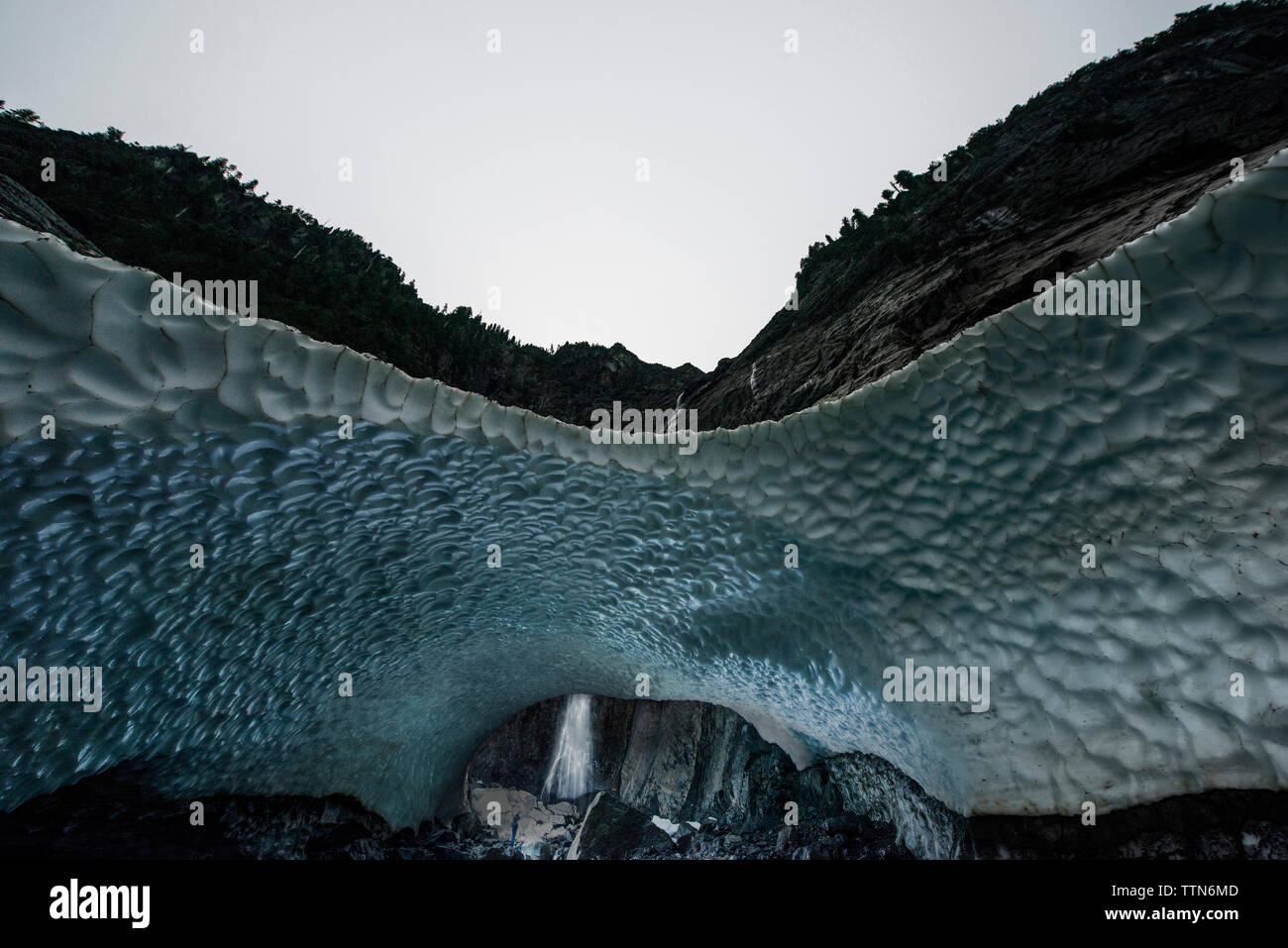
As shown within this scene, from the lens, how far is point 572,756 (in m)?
11.8

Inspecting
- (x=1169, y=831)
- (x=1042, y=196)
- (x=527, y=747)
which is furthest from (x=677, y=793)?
(x=1042, y=196)

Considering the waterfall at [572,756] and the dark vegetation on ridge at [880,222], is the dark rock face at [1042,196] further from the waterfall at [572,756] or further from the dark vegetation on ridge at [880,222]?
the waterfall at [572,756]

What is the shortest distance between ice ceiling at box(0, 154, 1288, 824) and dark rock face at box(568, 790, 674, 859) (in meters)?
5.45

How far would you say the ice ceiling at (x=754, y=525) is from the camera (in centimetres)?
215

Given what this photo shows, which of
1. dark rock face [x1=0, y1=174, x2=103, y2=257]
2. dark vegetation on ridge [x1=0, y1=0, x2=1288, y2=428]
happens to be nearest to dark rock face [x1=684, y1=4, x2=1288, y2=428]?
dark vegetation on ridge [x1=0, y1=0, x2=1288, y2=428]

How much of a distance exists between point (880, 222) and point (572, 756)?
1193 centimetres

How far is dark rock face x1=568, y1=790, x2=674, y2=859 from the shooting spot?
27.0ft

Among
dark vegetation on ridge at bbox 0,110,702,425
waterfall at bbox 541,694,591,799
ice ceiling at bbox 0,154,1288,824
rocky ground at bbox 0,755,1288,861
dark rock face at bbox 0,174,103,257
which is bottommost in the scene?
waterfall at bbox 541,694,591,799

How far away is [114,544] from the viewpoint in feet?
8.16

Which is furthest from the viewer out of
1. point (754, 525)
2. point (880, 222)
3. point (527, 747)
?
point (527, 747)

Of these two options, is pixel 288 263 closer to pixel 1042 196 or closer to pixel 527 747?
pixel 527 747

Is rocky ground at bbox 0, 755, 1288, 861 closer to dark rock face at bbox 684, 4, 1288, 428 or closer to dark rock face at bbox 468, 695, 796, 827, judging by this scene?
dark rock face at bbox 468, 695, 796, 827

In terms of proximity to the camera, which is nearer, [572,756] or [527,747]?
[572,756]
